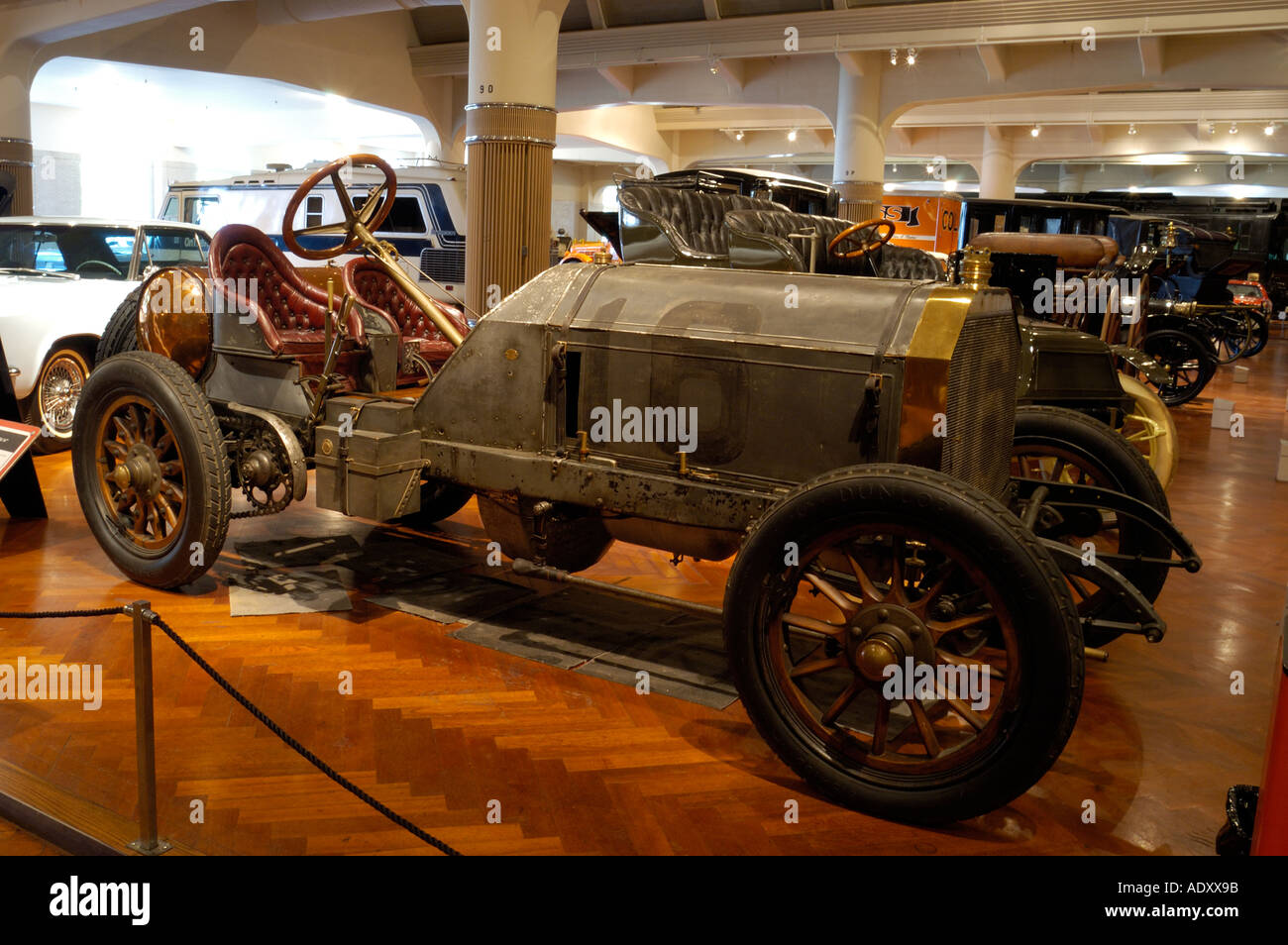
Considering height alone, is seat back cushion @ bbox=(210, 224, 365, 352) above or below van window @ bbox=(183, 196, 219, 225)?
below

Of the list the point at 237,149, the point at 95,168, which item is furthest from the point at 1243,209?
the point at 95,168

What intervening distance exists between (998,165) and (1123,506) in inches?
652

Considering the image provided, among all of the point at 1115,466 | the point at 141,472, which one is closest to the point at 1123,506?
the point at 1115,466

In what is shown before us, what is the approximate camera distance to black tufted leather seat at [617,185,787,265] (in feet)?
15.0

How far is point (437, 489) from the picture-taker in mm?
5129

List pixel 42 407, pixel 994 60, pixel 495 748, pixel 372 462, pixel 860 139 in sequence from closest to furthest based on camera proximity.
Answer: pixel 495 748 < pixel 372 462 < pixel 42 407 < pixel 994 60 < pixel 860 139

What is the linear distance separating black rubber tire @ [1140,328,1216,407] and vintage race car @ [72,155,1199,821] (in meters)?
7.95

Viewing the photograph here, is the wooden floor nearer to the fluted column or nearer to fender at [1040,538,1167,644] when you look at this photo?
fender at [1040,538,1167,644]

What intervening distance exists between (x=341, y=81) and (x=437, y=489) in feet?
38.2

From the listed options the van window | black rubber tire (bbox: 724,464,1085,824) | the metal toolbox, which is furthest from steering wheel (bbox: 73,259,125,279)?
the van window

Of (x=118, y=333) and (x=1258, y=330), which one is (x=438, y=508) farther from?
(x=1258, y=330)

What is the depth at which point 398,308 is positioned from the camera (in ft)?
17.6
